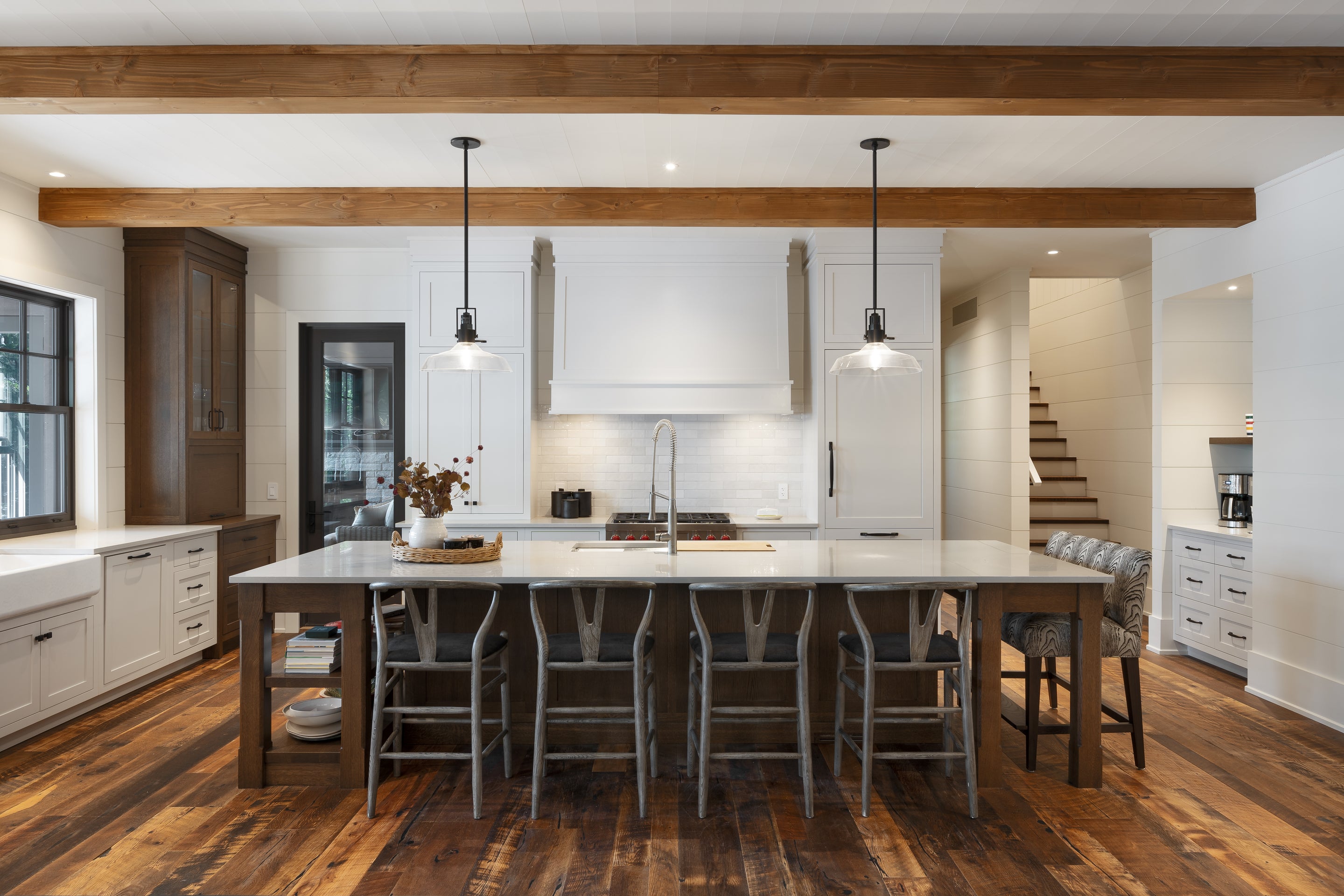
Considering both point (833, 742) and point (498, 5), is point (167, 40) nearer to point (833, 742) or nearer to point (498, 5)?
point (498, 5)

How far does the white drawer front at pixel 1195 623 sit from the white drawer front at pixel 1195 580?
1.9 inches

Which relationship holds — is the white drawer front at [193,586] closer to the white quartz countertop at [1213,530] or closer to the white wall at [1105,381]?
the white quartz countertop at [1213,530]

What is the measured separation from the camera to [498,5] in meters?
2.55

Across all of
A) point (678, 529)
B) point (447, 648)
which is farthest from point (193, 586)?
point (678, 529)

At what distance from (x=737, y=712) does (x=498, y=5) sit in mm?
2702

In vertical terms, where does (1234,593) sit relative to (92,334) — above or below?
below

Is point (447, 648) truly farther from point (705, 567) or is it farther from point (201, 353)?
point (201, 353)

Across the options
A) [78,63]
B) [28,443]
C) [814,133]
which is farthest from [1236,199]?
[28,443]

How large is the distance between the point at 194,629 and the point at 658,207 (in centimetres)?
387

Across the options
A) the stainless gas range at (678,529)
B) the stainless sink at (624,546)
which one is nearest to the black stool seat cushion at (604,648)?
the stainless sink at (624,546)

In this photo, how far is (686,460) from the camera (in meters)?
5.74

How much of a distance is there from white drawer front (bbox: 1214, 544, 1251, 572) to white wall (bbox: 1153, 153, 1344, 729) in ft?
0.40

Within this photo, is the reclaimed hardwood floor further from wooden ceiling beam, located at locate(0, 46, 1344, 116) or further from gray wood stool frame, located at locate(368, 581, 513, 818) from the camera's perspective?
wooden ceiling beam, located at locate(0, 46, 1344, 116)

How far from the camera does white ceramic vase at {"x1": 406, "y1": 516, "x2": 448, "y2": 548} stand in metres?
3.29
